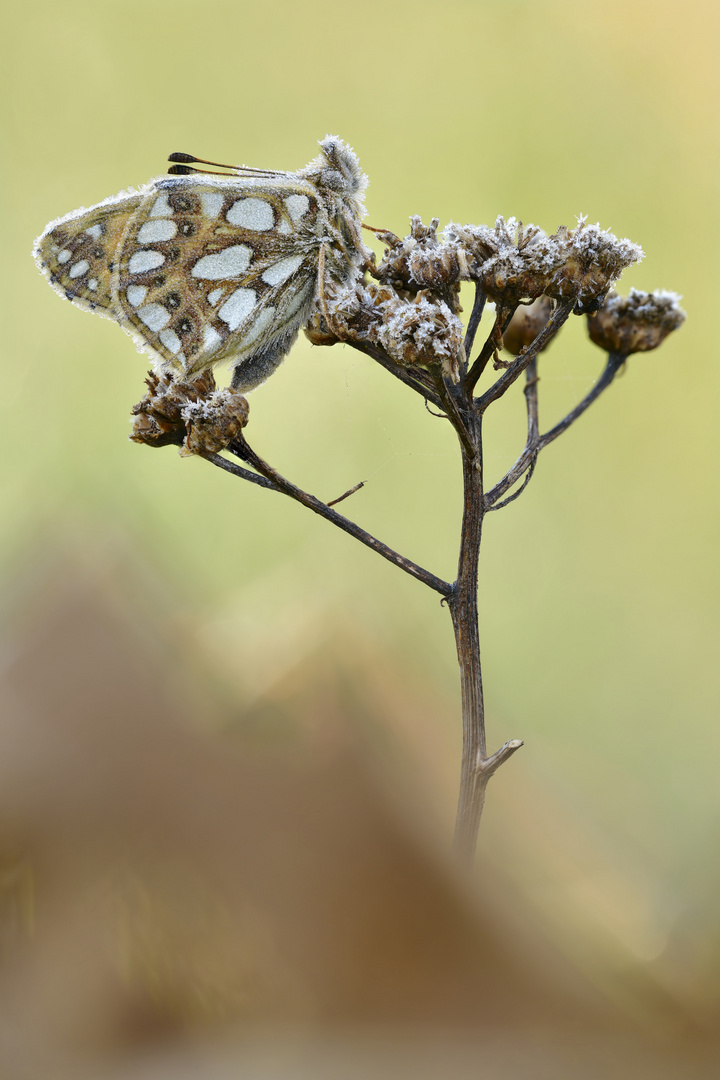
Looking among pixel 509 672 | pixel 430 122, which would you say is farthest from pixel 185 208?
pixel 430 122

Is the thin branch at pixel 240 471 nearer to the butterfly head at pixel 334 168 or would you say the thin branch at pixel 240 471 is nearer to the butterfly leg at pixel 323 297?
the butterfly leg at pixel 323 297

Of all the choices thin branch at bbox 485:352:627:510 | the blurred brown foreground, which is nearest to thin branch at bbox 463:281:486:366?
thin branch at bbox 485:352:627:510

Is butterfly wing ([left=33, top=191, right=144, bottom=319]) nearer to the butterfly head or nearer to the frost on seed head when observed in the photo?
the butterfly head

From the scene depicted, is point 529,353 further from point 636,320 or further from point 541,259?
point 636,320

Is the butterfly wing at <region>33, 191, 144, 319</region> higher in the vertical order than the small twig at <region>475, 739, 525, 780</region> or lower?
higher

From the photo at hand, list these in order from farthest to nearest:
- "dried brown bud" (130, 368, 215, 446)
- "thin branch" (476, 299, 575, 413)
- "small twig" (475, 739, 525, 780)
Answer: "dried brown bud" (130, 368, 215, 446), "thin branch" (476, 299, 575, 413), "small twig" (475, 739, 525, 780)

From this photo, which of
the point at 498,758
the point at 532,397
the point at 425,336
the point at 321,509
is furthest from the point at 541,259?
the point at 498,758
